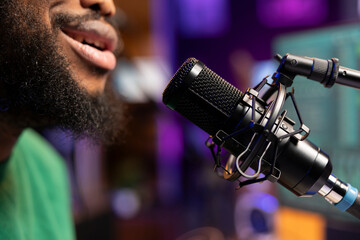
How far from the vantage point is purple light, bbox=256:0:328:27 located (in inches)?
81.7

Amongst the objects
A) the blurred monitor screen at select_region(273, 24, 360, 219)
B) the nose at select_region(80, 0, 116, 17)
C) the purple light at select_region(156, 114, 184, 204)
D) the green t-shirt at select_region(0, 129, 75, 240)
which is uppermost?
the nose at select_region(80, 0, 116, 17)

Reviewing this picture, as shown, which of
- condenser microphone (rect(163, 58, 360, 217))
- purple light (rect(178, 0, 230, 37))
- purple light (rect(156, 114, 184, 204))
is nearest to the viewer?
condenser microphone (rect(163, 58, 360, 217))

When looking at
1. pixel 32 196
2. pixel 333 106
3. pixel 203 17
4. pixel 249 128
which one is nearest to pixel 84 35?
pixel 249 128

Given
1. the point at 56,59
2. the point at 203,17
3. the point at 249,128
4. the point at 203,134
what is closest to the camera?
the point at 249,128

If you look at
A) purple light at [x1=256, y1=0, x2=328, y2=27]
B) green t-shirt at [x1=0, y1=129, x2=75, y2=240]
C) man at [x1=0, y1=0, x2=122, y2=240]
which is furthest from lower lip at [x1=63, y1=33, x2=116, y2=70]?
purple light at [x1=256, y1=0, x2=328, y2=27]

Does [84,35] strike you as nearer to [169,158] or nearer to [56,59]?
[56,59]

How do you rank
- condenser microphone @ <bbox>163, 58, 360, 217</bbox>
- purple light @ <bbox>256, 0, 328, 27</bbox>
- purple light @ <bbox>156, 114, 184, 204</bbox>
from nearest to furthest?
1. condenser microphone @ <bbox>163, 58, 360, 217</bbox>
2. purple light @ <bbox>256, 0, 328, 27</bbox>
3. purple light @ <bbox>156, 114, 184, 204</bbox>

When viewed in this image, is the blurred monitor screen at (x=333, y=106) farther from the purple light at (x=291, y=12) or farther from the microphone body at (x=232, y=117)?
the purple light at (x=291, y=12)

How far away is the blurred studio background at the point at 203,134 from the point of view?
3.26ft

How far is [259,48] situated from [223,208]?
1.28 m

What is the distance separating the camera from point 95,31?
652mm

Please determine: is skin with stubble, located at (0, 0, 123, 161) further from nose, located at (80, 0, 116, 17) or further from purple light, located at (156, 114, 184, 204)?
purple light, located at (156, 114, 184, 204)

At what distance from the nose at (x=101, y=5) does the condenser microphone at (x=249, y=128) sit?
28 centimetres

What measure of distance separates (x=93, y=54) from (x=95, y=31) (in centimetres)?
5
